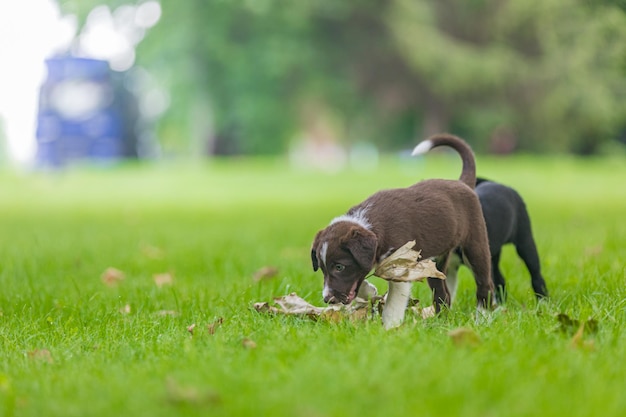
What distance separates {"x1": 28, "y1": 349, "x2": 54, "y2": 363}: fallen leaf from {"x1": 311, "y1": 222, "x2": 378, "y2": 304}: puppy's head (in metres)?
1.17

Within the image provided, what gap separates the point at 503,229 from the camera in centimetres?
402

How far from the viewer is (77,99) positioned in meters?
26.2

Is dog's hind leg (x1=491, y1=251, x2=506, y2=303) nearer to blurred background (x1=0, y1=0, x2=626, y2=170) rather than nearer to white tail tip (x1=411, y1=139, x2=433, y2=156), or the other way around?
white tail tip (x1=411, y1=139, x2=433, y2=156)

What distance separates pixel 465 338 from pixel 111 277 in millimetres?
3147

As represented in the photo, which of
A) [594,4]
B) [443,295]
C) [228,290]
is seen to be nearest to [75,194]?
[594,4]

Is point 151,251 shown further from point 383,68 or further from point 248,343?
point 383,68

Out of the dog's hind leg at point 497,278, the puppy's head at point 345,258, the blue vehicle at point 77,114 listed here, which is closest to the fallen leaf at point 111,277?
the puppy's head at point 345,258

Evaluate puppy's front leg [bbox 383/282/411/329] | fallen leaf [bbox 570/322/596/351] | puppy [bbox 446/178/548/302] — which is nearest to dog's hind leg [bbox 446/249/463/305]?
puppy [bbox 446/178/548/302]

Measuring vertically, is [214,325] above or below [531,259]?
below

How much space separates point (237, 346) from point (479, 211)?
1.39m

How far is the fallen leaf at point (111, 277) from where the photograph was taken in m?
5.18

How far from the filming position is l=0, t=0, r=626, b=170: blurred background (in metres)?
25.3

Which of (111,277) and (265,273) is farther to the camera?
(111,277)

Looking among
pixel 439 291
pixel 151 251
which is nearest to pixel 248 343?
pixel 439 291
